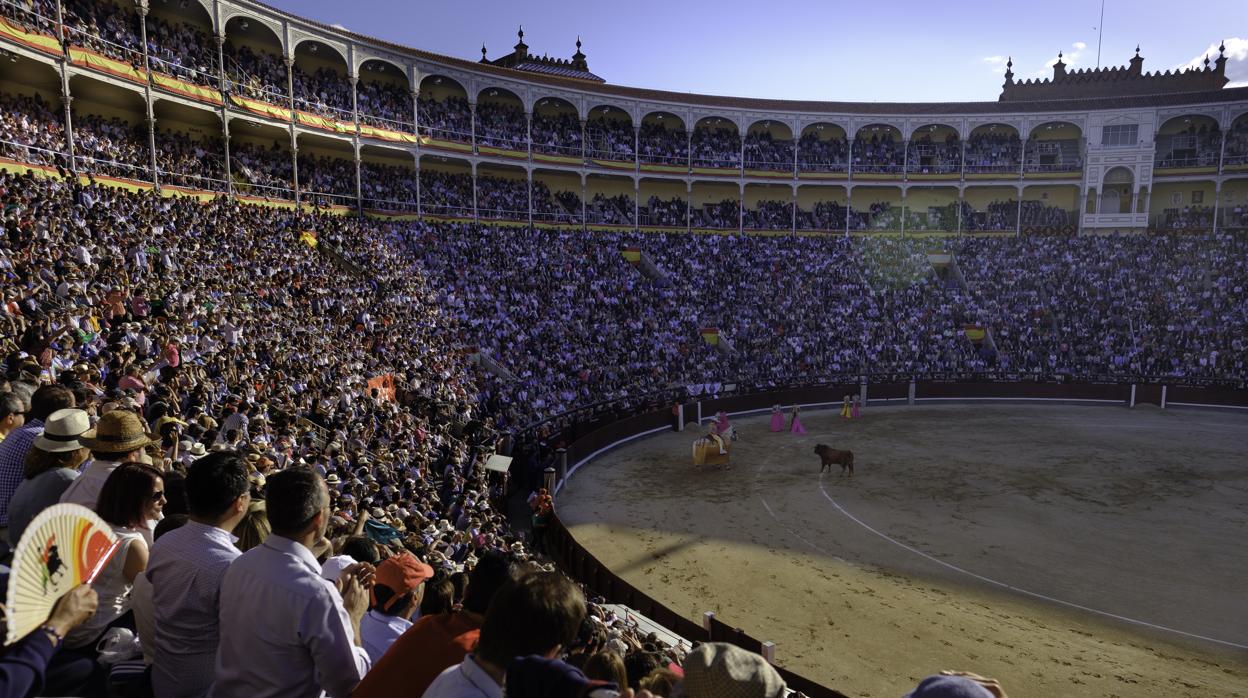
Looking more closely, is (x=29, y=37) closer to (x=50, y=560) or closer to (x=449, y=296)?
(x=449, y=296)

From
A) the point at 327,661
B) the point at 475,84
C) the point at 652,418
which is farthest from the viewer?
the point at 475,84

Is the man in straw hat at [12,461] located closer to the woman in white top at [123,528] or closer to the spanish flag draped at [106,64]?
the woman in white top at [123,528]

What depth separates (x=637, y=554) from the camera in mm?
13984

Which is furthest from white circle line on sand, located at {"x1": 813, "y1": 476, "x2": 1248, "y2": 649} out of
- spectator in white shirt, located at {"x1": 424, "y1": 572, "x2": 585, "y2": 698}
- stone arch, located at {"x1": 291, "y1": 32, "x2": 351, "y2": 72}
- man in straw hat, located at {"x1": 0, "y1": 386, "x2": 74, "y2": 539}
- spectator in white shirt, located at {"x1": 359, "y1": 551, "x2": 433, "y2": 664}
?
stone arch, located at {"x1": 291, "y1": 32, "x2": 351, "y2": 72}

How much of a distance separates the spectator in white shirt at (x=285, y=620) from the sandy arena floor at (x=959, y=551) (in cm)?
818

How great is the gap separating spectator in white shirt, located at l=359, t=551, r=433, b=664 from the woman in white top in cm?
99

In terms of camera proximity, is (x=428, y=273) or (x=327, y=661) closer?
(x=327, y=661)

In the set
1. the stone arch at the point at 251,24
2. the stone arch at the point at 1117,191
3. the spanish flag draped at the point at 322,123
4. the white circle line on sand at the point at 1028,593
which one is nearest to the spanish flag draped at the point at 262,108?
the spanish flag draped at the point at 322,123

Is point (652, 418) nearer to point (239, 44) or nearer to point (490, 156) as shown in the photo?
point (490, 156)

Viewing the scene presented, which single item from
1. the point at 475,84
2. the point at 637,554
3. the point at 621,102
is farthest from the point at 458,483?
the point at 621,102

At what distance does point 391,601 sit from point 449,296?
24.2 meters

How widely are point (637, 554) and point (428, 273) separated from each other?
17148 mm

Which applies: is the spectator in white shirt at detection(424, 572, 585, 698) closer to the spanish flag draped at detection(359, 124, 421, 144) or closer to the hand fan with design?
the hand fan with design

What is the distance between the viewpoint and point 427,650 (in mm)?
2713
